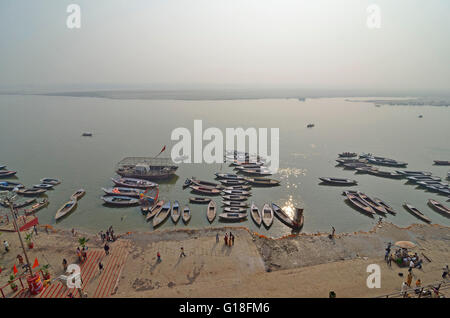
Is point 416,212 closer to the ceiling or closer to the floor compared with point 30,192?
closer to the floor

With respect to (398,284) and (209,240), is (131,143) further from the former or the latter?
(398,284)

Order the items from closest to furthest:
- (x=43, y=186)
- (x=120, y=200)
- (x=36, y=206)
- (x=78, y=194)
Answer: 1. (x=36, y=206)
2. (x=120, y=200)
3. (x=78, y=194)
4. (x=43, y=186)

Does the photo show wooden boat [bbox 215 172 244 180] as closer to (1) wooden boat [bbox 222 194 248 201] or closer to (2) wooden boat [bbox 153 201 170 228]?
(1) wooden boat [bbox 222 194 248 201]

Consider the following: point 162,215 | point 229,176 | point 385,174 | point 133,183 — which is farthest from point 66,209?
point 385,174

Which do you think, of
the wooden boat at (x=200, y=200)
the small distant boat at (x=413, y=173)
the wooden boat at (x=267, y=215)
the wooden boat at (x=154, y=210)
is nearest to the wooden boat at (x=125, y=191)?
the wooden boat at (x=154, y=210)

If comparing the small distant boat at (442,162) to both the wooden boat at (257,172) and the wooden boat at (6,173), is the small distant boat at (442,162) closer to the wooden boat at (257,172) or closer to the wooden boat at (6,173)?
the wooden boat at (257,172)

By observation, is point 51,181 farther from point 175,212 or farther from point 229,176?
point 229,176
